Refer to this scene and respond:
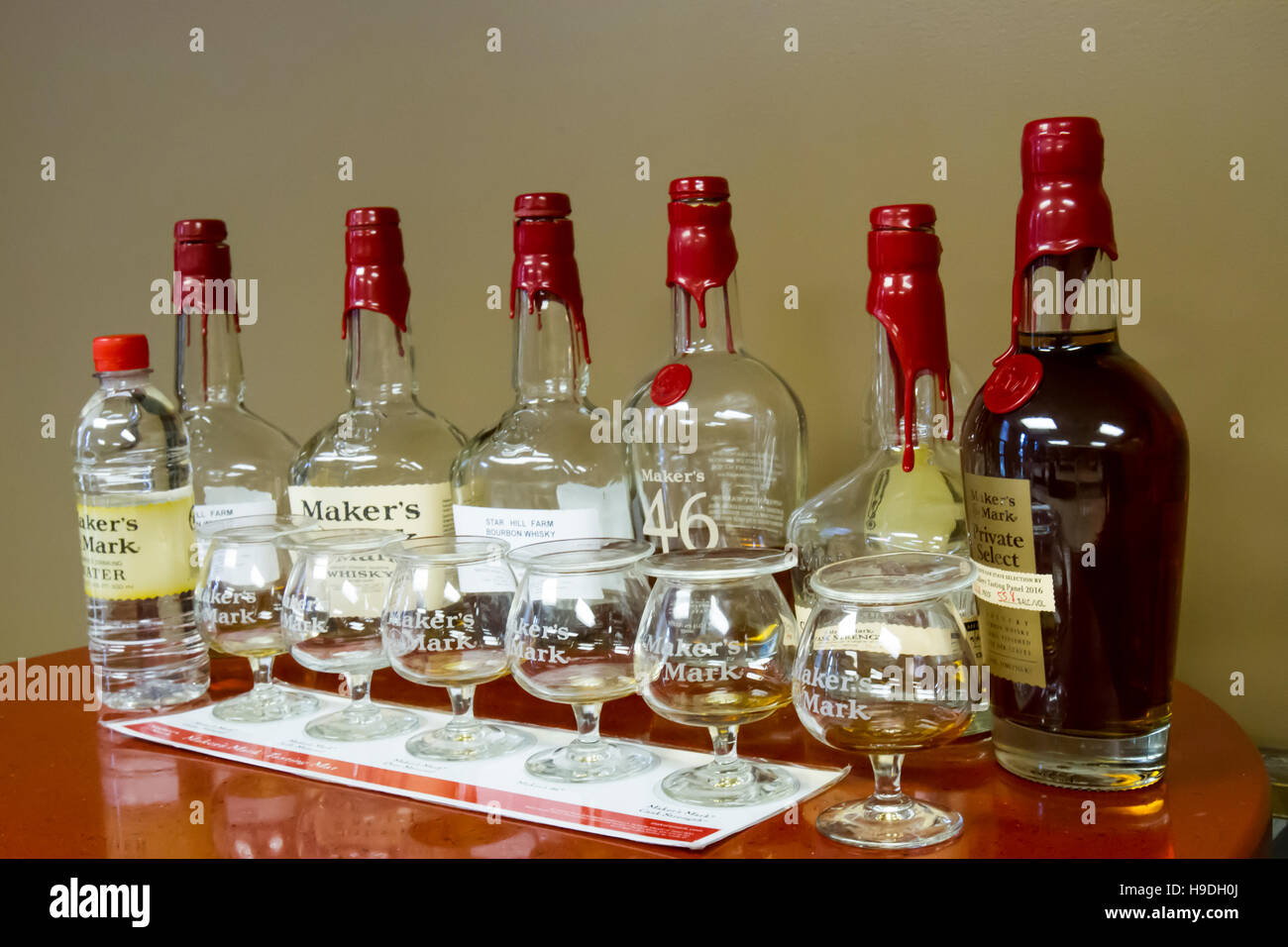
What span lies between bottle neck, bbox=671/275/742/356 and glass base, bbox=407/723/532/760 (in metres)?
0.33

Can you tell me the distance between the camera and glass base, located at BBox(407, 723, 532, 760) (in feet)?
2.62

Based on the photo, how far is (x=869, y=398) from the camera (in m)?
0.92

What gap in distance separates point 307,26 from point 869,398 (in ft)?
2.75

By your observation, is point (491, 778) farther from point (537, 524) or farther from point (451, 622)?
point (537, 524)

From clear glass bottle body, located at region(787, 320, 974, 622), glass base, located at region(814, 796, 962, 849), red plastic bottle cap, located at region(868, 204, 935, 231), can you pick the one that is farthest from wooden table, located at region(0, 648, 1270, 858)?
red plastic bottle cap, located at region(868, 204, 935, 231)

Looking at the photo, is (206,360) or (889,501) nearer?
(889,501)

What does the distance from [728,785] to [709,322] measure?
1.33 ft

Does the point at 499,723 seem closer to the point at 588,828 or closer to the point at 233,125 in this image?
the point at 588,828

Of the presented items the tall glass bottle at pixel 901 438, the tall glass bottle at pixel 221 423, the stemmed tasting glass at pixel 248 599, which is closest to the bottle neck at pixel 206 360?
the tall glass bottle at pixel 221 423

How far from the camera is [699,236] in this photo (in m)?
0.93

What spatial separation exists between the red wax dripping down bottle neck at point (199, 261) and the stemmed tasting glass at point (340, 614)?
0.34 m

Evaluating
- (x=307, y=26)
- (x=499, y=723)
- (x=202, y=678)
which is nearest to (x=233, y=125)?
(x=307, y=26)

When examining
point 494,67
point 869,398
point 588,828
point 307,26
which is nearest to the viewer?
point 588,828

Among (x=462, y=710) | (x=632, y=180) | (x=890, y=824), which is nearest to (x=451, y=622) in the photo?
(x=462, y=710)
